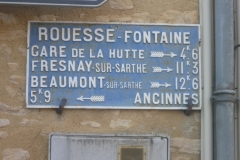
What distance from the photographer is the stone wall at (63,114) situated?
3619mm

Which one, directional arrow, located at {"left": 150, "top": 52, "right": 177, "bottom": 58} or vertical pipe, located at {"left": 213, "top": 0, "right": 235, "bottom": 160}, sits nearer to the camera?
vertical pipe, located at {"left": 213, "top": 0, "right": 235, "bottom": 160}

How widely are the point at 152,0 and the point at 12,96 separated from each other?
55.7 inches

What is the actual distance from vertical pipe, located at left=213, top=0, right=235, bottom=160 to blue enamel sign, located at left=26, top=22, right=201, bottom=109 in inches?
6.6

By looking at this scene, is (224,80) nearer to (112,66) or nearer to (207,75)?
(207,75)

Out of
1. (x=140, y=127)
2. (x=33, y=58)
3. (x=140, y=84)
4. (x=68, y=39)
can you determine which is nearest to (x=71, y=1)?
(x=68, y=39)

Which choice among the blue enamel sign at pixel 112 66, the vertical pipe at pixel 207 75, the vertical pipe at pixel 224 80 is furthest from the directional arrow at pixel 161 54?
the vertical pipe at pixel 224 80

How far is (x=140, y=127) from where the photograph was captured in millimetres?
3668

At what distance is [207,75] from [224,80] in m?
0.15

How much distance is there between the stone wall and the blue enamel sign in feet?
0.21

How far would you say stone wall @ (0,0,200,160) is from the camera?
3619mm

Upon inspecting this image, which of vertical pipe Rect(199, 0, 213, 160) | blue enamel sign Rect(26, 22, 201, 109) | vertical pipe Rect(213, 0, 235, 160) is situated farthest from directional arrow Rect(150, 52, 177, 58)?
vertical pipe Rect(213, 0, 235, 160)

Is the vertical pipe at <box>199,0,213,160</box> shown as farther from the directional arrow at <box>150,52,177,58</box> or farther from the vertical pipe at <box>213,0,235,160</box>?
the directional arrow at <box>150,52,177,58</box>

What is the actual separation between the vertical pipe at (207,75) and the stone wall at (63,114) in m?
0.06

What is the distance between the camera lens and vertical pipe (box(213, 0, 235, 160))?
357cm
